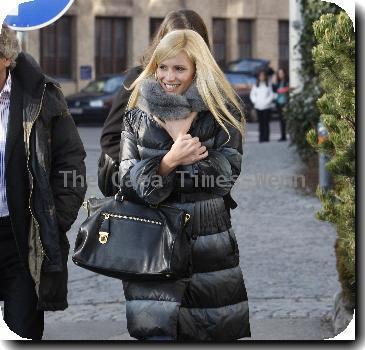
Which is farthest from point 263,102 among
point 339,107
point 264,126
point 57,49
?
point 339,107

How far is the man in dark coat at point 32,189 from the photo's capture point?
4695 mm

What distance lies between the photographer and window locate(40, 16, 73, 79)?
3919 centimetres

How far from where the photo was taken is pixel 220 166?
4.46 metres

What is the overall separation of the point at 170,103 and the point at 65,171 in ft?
2.11

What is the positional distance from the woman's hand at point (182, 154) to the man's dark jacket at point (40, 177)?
59 cm

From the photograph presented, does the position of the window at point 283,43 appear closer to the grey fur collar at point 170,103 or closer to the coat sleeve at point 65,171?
the coat sleeve at point 65,171

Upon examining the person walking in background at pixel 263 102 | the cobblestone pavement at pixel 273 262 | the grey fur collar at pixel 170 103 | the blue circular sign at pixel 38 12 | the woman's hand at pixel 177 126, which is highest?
the blue circular sign at pixel 38 12

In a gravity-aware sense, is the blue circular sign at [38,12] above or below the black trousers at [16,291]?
above

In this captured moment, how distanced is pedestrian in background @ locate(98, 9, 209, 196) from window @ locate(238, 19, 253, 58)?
3911cm

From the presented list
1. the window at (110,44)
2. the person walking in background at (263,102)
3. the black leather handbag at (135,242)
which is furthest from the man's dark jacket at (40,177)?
the window at (110,44)

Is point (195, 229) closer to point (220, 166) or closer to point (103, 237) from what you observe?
point (220, 166)

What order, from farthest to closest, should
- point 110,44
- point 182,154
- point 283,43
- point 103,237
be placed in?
point 283,43, point 110,44, point 103,237, point 182,154

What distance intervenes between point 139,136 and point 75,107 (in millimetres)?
25277

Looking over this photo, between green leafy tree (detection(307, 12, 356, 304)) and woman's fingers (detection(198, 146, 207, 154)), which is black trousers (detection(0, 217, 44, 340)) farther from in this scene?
green leafy tree (detection(307, 12, 356, 304))
